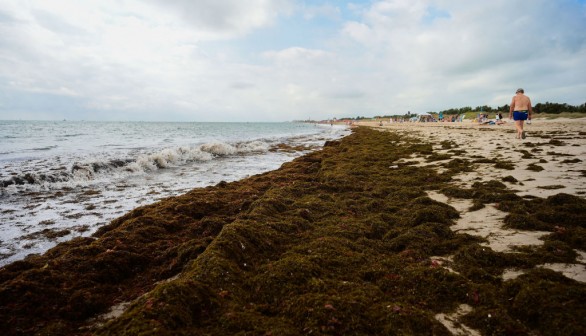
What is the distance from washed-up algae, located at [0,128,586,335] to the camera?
254cm

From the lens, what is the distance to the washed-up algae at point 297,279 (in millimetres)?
2545

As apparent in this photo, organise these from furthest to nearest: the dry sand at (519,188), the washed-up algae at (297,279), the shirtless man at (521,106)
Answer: the shirtless man at (521,106) → the dry sand at (519,188) → the washed-up algae at (297,279)

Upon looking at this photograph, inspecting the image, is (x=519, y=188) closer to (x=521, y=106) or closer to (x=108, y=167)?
(x=521, y=106)

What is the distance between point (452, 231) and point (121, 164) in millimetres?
16771

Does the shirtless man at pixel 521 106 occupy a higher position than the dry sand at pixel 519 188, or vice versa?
the shirtless man at pixel 521 106

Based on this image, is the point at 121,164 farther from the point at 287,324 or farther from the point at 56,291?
the point at 287,324

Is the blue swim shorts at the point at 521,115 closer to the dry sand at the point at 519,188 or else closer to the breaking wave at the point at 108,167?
the dry sand at the point at 519,188

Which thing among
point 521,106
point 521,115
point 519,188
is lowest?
point 519,188

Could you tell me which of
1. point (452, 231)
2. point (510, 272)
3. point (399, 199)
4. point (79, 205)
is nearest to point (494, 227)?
point (452, 231)

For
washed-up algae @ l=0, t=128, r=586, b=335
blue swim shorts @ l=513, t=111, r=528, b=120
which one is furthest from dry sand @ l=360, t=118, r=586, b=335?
blue swim shorts @ l=513, t=111, r=528, b=120

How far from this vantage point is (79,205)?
8.23 m

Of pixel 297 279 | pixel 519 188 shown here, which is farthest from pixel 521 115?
pixel 297 279

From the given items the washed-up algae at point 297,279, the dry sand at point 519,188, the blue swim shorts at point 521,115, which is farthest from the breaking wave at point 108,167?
the blue swim shorts at point 521,115

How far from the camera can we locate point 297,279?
10.8 ft
